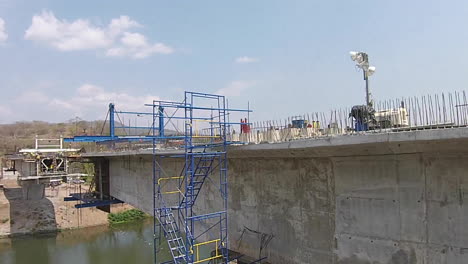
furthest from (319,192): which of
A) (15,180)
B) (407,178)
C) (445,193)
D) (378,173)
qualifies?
(15,180)

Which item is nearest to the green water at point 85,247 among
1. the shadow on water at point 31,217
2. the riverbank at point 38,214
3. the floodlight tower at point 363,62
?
the shadow on water at point 31,217

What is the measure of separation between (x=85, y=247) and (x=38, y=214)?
7.53 m

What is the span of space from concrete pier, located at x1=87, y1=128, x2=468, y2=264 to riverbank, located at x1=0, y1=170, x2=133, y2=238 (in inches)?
1042

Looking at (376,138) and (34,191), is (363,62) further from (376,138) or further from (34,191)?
(34,191)

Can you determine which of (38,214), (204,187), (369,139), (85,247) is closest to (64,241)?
(85,247)

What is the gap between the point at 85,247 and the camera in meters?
27.4

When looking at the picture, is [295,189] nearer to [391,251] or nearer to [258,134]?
[258,134]

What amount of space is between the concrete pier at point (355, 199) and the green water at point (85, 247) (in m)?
16.0

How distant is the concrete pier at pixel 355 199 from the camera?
638cm

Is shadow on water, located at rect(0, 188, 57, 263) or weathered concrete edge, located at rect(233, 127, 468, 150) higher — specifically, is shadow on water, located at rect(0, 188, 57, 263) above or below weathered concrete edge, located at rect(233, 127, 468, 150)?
below

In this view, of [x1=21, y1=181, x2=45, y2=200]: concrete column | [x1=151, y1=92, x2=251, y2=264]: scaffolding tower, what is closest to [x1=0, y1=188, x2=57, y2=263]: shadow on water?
[x1=21, y1=181, x2=45, y2=200]: concrete column

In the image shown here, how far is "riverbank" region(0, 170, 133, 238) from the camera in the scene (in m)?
30.6

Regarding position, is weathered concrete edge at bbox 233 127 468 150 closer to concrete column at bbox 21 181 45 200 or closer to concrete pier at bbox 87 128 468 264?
concrete pier at bbox 87 128 468 264

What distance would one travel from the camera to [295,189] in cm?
915
